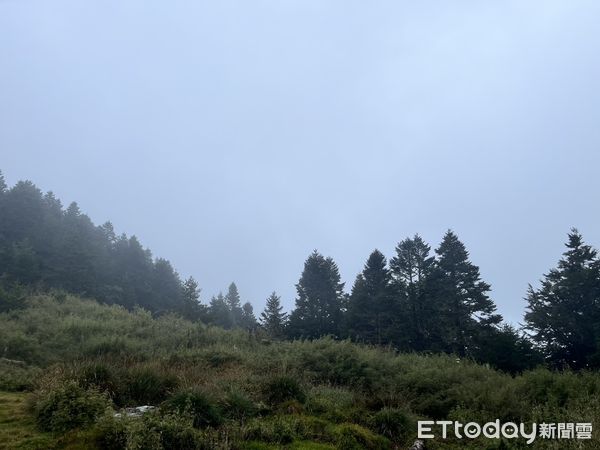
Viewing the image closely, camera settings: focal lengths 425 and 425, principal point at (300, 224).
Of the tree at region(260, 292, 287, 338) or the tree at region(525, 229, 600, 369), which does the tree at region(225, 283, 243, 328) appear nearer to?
the tree at region(260, 292, 287, 338)

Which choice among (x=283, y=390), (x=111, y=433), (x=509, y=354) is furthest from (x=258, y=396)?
(x=509, y=354)

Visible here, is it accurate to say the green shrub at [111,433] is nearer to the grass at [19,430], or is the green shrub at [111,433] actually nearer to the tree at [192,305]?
the grass at [19,430]

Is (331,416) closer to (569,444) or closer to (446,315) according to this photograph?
(569,444)

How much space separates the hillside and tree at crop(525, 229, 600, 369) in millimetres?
12699

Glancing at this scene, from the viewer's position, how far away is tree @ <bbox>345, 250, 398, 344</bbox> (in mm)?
31475

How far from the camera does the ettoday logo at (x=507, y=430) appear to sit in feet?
25.3

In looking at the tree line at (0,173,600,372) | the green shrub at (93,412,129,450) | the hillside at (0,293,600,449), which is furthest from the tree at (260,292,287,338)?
the green shrub at (93,412,129,450)

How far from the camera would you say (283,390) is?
31.5 feet

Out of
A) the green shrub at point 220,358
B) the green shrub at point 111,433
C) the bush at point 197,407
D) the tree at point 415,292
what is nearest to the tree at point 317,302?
the tree at point 415,292

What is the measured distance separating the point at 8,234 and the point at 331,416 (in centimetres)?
4949

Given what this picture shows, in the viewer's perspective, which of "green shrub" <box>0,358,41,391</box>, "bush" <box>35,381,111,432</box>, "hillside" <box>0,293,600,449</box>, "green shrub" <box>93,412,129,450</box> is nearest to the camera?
"green shrub" <box>93,412,129,450</box>

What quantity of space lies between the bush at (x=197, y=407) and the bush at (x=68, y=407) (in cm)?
108

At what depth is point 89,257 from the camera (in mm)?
43125

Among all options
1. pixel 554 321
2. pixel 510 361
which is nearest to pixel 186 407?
pixel 510 361
